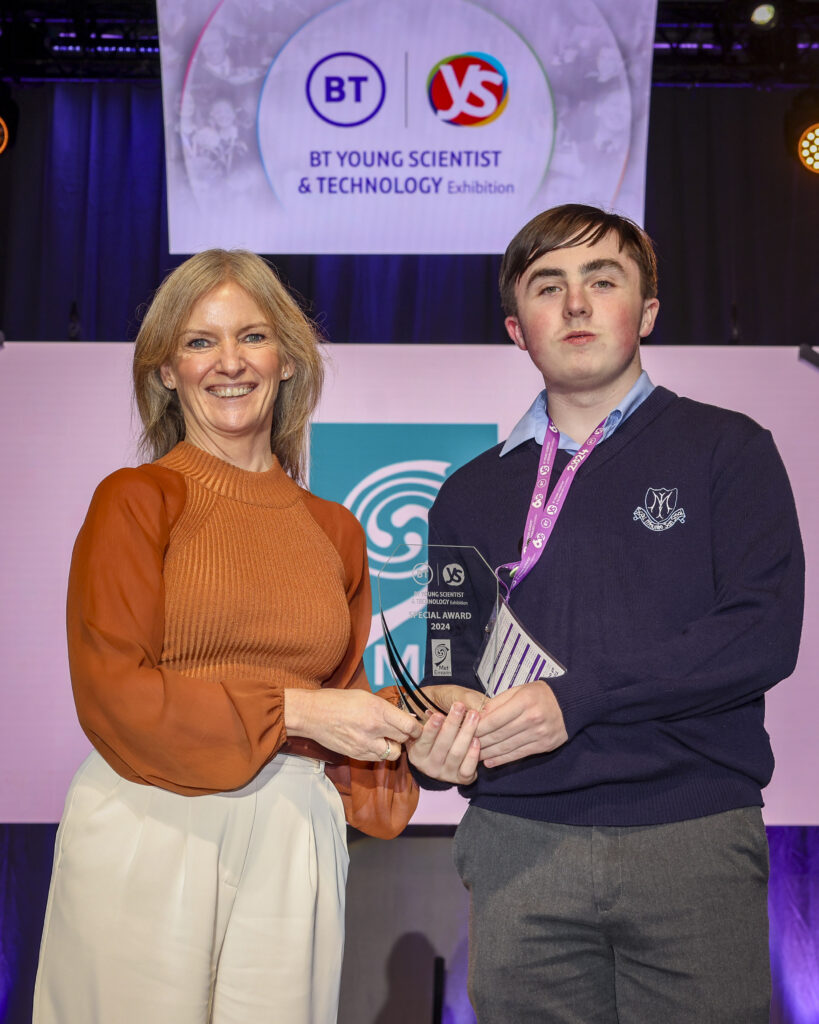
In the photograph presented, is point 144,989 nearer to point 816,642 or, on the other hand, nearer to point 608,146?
point 816,642

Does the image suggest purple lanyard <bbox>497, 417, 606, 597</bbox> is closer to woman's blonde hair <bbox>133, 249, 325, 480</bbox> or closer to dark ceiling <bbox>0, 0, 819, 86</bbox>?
woman's blonde hair <bbox>133, 249, 325, 480</bbox>

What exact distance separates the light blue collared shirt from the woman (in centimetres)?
44

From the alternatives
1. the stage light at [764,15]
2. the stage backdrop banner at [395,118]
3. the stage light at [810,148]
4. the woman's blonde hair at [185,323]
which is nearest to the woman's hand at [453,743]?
the woman's blonde hair at [185,323]

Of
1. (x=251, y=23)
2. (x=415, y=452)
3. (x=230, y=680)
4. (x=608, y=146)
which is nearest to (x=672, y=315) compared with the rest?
(x=608, y=146)

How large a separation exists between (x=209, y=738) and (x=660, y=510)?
832 mm

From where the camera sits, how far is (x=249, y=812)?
1580 mm

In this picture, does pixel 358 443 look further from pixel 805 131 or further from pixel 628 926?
pixel 805 131

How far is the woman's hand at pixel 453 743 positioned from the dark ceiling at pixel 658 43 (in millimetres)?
3338

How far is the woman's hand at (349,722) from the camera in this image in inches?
62.0

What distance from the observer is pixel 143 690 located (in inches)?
58.7

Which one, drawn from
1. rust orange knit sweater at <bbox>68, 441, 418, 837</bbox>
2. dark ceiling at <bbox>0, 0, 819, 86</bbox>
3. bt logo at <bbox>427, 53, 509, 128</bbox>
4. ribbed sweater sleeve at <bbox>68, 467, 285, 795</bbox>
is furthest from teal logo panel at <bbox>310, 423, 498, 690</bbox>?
dark ceiling at <bbox>0, 0, 819, 86</bbox>

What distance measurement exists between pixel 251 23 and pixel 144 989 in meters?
3.21

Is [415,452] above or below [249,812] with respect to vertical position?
above

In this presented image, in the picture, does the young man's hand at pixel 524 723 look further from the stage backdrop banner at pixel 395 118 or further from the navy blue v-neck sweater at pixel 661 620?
the stage backdrop banner at pixel 395 118
